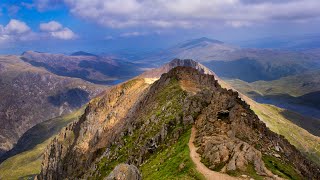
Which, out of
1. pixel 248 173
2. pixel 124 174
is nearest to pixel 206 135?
pixel 248 173

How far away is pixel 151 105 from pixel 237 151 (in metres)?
76.9

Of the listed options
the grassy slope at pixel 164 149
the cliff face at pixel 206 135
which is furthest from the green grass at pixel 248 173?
the grassy slope at pixel 164 149

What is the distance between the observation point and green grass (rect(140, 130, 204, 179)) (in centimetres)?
6017

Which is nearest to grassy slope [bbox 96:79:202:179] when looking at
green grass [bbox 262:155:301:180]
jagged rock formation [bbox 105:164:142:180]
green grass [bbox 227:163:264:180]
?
green grass [bbox 227:163:264:180]

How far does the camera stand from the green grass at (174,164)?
6017 cm

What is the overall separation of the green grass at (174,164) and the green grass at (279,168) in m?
12.2

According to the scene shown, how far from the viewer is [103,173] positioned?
11450 centimetres

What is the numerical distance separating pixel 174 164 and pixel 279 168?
59.7ft

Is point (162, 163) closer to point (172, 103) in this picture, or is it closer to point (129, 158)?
point (129, 158)

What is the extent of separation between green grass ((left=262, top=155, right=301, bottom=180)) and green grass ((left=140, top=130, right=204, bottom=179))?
39.9 feet

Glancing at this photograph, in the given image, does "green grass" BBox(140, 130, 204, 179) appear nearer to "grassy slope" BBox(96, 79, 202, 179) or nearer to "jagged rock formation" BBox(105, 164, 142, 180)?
"grassy slope" BBox(96, 79, 202, 179)

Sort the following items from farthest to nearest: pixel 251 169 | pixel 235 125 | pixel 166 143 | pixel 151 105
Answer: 1. pixel 151 105
2. pixel 166 143
3. pixel 235 125
4. pixel 251 169

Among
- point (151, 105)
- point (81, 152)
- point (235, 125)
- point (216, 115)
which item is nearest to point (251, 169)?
point (235, 125)

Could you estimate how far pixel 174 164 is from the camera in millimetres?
67875
